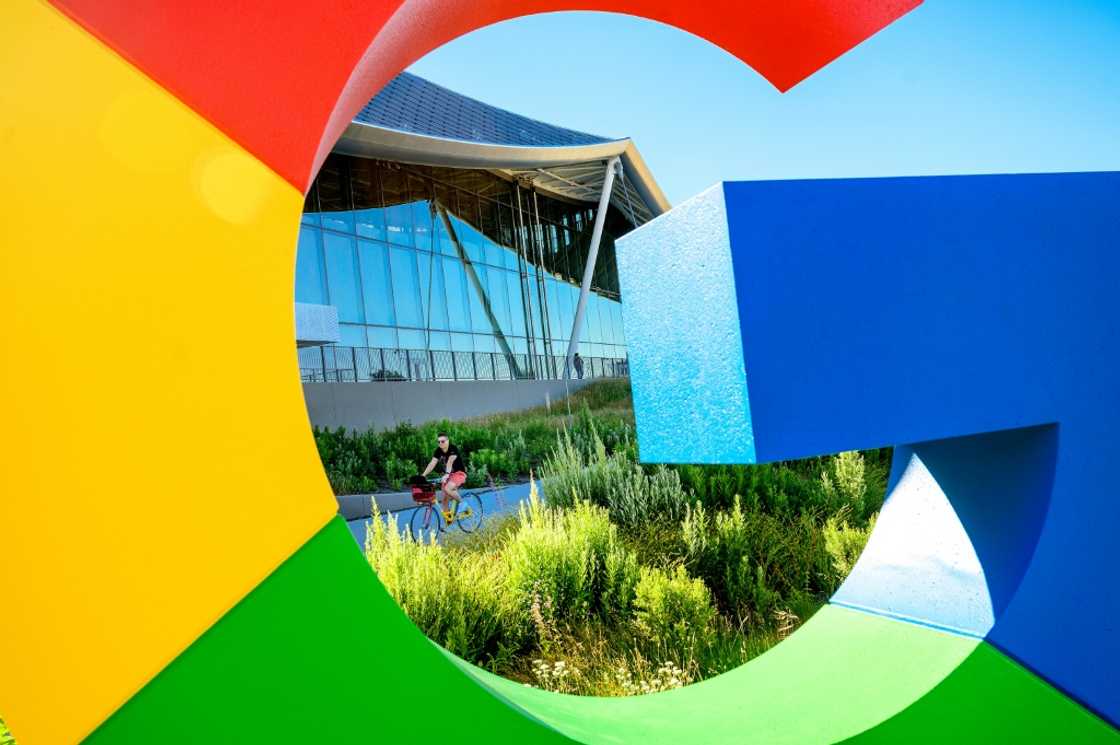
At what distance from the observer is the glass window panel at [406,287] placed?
22500 millimetres

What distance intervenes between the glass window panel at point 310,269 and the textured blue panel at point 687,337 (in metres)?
18.6

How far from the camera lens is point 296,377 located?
64.5 inches

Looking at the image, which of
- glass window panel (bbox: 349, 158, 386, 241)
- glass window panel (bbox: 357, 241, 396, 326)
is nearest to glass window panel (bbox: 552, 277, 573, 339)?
glass window panel (bbox: 357, 241, 396, 326)

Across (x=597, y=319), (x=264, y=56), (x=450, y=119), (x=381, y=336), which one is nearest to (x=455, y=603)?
(x=264, y=56)

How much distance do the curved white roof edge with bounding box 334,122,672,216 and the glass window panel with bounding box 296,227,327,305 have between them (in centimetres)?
233

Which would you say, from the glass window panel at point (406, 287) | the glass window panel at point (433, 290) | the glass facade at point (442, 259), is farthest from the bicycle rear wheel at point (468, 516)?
the glass window panel at point (433, 290)

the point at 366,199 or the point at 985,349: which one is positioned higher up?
the point at 366,199

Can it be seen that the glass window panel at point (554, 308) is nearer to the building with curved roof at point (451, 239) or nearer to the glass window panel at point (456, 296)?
the building with curved roof at point (451, 239)

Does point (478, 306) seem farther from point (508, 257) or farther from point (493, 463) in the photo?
point (493, 463)

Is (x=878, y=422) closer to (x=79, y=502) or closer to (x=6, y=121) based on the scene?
(x=79, y=502)

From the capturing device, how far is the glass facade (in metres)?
20.8

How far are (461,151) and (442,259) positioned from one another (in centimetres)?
407

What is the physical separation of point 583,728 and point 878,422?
1.16 metres

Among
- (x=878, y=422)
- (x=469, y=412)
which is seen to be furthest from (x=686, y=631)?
(x=469, y=412)
